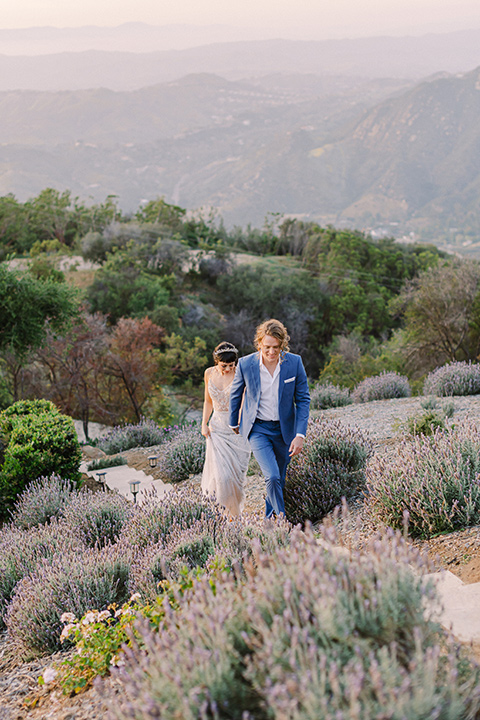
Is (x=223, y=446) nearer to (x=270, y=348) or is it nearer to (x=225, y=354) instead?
(x=225, y=354)

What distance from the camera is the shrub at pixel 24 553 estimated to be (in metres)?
3.93

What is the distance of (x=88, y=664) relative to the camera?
2.62 meters

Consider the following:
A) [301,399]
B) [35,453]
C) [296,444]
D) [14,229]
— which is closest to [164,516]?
[296,444]

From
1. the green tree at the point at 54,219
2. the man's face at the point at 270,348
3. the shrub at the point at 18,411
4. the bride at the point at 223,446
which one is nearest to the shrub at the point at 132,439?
the shrub at the point at 18,411

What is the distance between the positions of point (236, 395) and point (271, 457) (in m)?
0.61

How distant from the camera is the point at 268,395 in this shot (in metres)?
4.41

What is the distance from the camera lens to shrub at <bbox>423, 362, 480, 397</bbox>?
1012 cm

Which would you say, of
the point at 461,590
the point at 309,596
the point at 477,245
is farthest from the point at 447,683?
the point at 477,245

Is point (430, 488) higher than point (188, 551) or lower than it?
higher

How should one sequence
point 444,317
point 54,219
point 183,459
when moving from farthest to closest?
point 54,219, point 444,317, point 183,459

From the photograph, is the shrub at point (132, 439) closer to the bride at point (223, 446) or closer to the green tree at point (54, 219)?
the bride at point (223, 446)

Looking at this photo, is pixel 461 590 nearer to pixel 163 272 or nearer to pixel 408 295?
pixel 408 295

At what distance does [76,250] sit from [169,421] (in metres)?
25.0

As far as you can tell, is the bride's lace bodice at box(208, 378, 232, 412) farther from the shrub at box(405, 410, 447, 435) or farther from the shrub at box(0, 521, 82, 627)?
the shrub at box(405, 410, 447, 435)
